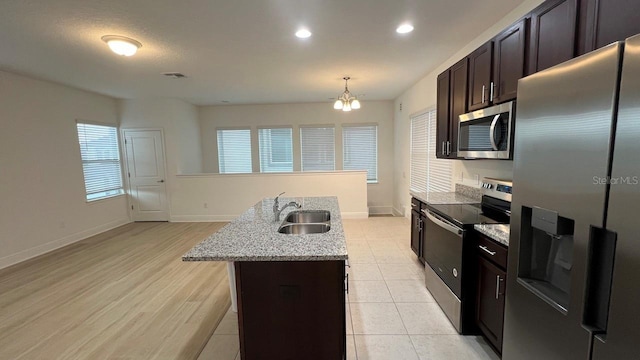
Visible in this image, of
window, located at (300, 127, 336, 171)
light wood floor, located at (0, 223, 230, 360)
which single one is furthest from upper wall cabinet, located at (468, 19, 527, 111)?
window, located at (300, 127, 336, 171)

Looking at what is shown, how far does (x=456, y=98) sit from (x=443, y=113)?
336mm

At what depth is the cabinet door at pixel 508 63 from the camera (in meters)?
1.86

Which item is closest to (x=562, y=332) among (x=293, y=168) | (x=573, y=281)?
(x=573, y=281)

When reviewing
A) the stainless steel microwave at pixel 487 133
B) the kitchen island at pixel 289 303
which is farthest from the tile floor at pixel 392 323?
the stainless steel microwave at pixel 487 133

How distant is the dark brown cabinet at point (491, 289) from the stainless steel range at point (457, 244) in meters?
0.10

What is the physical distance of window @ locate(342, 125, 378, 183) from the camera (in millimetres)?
6566

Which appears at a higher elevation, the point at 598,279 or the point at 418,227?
the point at 598,279

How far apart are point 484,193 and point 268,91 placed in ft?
13.9

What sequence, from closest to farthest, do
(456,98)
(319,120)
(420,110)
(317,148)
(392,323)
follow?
(392,323) → (456,98) → (420,110) → (319,120) → (317,148)

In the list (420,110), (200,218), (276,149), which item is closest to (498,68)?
(420,110)

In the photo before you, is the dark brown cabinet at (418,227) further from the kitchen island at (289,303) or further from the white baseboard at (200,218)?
the white baseboard at (200,218)

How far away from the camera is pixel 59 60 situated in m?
3.32

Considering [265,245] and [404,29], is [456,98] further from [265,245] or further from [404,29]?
[265,245]

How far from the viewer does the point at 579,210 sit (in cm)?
94
